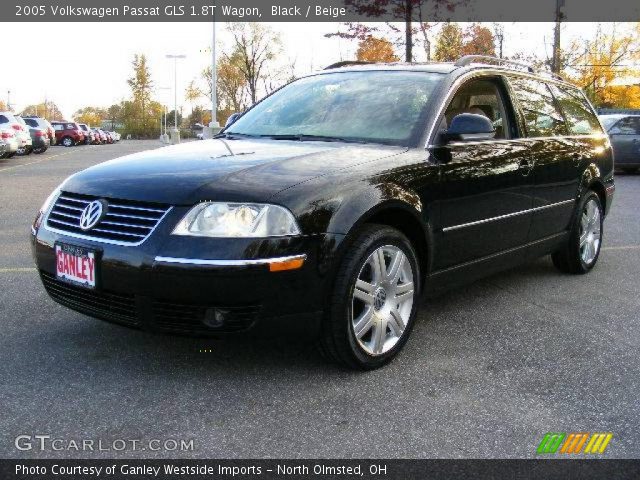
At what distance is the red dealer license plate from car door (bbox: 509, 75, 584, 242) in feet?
9.94

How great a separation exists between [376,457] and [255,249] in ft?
3.31

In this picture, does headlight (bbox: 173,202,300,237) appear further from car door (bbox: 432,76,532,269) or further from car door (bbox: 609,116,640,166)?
car door (bbox: 609,116,640,166)

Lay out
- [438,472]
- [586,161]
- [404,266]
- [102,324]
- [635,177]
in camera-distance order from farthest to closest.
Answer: [635,177] < [586,161] < [102,324] < [404,266] < [438,472]

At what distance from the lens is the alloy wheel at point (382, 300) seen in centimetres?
347

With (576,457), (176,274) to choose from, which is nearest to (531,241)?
(576,457)

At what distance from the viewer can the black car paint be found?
120 inches

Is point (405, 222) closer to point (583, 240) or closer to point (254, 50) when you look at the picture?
point (583, 240)

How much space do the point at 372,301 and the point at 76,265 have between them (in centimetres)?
144

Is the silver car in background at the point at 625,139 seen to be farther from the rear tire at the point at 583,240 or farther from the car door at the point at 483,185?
the car door at the point at 483,185

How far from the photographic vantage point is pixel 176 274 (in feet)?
9.90

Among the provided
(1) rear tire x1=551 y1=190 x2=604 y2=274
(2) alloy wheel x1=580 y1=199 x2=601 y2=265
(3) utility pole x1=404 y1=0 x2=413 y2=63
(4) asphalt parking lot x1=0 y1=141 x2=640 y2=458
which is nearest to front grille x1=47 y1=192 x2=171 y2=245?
(4) asphalt parking lot x1=0 y1=141 x2=640 y2=458

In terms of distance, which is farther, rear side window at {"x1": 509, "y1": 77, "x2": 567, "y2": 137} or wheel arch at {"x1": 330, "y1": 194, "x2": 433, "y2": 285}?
rear side window at {"x1": 509, "y1": 77, "x2": 567, "y2": 137}

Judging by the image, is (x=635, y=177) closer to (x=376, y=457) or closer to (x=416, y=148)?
(x=416, y=148)
